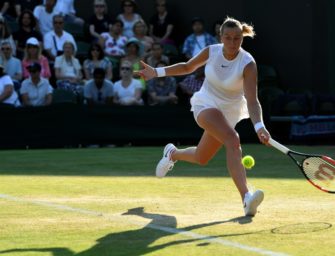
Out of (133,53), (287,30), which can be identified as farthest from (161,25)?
(287,30)

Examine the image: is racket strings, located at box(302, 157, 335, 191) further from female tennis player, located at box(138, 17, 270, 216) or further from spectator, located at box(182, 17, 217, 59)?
spectator, located at box(182, 17, 217, 59)

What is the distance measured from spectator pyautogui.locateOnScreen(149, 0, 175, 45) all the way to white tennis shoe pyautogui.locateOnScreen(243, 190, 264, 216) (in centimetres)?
1153

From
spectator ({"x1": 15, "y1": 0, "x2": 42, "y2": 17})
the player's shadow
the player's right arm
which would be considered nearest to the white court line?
the player's shadow

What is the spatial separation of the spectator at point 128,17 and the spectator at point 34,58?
235 centimetres

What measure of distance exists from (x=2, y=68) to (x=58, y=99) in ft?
3.98

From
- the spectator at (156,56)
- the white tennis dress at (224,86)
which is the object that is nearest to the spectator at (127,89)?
the spectator at (156,56)

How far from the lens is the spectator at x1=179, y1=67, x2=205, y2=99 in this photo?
16484 millimetres

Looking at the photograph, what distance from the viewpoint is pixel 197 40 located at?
17.9 metres

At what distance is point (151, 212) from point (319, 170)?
158cm

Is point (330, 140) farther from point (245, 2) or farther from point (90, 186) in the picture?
point (90, 186)

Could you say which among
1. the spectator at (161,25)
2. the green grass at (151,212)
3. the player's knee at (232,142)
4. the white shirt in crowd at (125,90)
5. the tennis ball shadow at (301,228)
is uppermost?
the spectator at (161,25)

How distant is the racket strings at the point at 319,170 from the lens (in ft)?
24.1

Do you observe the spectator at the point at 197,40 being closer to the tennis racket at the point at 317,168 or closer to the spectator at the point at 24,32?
the spectator at the point at 24,32

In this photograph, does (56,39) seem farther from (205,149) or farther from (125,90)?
(205,149)
